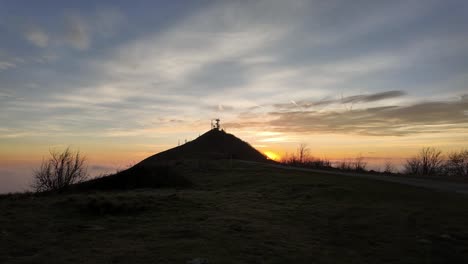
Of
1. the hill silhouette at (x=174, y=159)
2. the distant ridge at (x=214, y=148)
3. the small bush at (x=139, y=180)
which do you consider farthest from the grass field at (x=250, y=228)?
the distant ridge at (x=214, y=148)

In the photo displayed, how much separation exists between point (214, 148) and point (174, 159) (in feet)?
23.6

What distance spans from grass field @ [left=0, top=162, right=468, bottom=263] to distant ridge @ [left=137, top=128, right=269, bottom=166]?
96.1 ft

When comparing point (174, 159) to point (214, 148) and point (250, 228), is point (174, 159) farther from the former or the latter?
point (250, 228)

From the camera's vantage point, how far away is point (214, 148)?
155ft

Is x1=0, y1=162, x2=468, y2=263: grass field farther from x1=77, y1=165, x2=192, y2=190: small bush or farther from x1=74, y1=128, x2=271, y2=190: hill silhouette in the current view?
x1=74, y1=128, x2=271, y2=190: hill silhouette

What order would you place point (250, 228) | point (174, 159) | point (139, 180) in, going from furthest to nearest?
point (174, 159) → point (139, 180) → point (250, 228)

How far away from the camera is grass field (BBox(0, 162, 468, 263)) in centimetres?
807

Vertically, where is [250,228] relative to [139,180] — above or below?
below

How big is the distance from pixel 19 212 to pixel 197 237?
7.30m

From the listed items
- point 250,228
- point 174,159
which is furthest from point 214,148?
point 250,228

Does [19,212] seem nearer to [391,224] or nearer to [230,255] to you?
[230,255]

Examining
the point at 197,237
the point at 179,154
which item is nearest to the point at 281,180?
the point at 197,237

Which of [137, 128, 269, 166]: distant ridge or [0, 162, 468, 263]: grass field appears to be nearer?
[0, 162, 468, 263]: grass field

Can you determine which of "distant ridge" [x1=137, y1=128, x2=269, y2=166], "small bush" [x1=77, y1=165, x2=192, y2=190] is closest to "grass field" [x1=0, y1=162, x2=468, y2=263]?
"small bush" [x1=77, y1=165, x2=192, y2=190]
